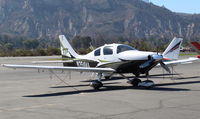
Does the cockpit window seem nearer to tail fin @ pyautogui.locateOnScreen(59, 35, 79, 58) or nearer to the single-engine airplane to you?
the single-engine airplane

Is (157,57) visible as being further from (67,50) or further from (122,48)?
(67,50)

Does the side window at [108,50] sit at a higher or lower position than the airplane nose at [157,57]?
higher

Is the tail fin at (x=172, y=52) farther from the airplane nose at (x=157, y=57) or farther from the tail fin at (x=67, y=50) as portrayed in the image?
the tail fin at (x=67, y=50)

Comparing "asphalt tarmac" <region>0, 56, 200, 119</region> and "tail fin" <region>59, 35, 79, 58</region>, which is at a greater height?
"tail fin" <region>59, 35, 79, 58</region>

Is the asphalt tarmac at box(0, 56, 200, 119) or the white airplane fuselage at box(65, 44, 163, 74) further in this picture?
the white airplane fuselage at box(65, 44, 163, 74)

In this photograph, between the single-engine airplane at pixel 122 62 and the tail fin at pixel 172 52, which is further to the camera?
the tail fin at pixel 172 52

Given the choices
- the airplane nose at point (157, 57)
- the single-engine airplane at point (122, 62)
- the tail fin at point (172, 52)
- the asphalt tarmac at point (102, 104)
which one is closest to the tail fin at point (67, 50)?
the single-engine airplane at point (122, 62)

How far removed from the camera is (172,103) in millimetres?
12109

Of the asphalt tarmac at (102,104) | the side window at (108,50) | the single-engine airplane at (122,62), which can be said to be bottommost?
the asphalt tarmac at (102,104)

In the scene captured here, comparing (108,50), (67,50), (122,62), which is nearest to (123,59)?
(122,62)

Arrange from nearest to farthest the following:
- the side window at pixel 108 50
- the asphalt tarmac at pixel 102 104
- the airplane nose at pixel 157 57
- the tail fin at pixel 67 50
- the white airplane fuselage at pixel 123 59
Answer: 1. the asphalt tarmac at pixel 102 104
2. the airplane nose at pixel 157 57
3. the white airplane fuselage at pixel 123 59
4. the side window at pixel 108 50
5. the tail fin at pixel 67 50

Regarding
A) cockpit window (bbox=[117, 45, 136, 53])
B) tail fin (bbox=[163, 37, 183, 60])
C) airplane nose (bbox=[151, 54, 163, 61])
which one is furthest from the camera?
tail fin (bbox=[163, 37, 183, 60])

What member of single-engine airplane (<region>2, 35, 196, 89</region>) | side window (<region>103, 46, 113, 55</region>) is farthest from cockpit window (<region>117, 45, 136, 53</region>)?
side window (<region>103, 46, 113, 55</region>)

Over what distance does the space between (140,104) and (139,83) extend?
5.14m
